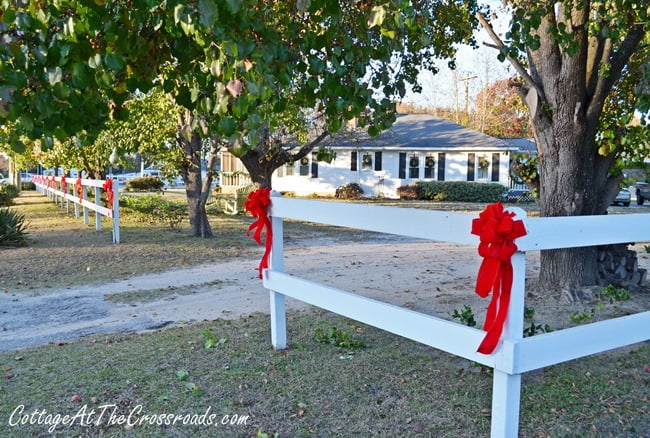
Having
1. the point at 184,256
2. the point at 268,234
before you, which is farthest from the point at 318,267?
the point at 268,234

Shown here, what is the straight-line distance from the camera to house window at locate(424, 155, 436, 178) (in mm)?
32906

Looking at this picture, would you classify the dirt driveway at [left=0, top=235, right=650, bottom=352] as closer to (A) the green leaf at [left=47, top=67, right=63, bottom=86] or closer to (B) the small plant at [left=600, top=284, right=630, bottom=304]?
(B) the small plant at [left=600, top=284, right=630, bottom=304]

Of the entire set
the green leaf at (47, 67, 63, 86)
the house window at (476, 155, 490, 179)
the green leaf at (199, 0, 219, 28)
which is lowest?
the house window at (476, 155, 490, 179)

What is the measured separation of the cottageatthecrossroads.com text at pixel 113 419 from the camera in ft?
11.3

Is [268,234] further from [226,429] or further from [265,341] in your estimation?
[226,429]

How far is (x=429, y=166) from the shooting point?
3297 cm

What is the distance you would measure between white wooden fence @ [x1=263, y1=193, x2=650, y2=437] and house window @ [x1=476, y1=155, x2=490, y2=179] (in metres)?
29.2

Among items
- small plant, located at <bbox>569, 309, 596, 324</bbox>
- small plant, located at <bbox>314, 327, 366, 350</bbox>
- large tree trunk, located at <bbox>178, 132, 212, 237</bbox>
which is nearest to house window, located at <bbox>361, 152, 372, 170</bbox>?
large tree trunk, located at <bbox>178, 132, 212, 237</bbox>

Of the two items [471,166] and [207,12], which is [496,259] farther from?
[471,166]

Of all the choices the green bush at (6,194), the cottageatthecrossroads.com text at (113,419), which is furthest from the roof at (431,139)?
the cottageatthecrossroads.com text at (113,419)

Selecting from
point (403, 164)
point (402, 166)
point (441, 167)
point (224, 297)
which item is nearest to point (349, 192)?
point (402, 166)

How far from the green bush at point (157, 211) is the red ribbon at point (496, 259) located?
14.8 meters

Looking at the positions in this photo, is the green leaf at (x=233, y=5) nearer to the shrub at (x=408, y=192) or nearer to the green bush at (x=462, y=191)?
the green bush at (x=462, y=191)

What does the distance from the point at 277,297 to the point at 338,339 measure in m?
0.71
